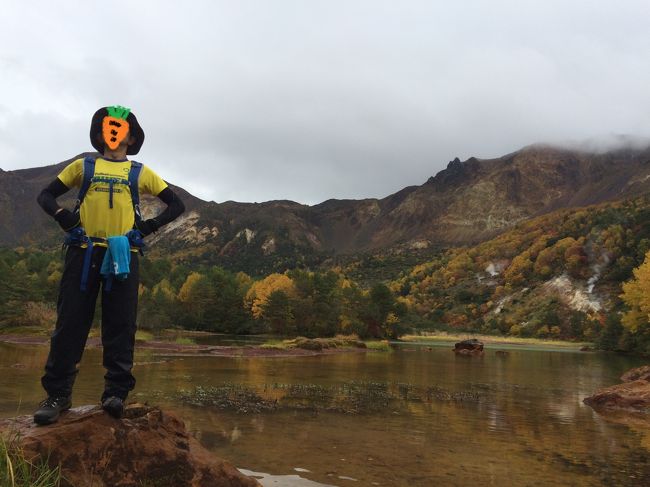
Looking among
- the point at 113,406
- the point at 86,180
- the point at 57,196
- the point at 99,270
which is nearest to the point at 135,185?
the point at 86,180

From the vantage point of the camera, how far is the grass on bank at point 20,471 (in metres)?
3.50

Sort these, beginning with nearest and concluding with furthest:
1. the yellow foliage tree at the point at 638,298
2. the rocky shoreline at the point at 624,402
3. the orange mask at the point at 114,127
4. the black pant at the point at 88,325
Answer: the black pant at the point at 88,325 < the orange mask at the point at 114,127 < the rocky shoreline at the point at 624,402 < the yellow foliage tree at the point at 638,298

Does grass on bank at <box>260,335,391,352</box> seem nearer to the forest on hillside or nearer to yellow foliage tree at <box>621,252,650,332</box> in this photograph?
the forest on hillside

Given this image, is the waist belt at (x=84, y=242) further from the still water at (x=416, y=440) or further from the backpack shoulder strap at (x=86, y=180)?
the still water at (x=416, y=440)

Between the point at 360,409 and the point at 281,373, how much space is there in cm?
1010

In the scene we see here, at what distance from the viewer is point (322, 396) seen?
601 inches

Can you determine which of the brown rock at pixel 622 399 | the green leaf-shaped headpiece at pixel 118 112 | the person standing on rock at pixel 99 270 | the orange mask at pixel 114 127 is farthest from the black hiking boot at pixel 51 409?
the brown rock at pixel 622 399

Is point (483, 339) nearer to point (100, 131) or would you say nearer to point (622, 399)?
point (622, 399)

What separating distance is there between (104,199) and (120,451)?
2518 mm

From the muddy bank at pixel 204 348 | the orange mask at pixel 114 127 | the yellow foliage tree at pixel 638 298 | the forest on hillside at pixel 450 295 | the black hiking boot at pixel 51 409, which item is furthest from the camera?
the forest on hillside at pixel 450 295

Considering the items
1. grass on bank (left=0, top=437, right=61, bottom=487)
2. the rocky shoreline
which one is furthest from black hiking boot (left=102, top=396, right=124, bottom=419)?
the rocky shoreline

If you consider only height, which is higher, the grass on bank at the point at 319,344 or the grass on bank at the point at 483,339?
the grass on bank at the point at 319,344

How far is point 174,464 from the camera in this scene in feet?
16.0

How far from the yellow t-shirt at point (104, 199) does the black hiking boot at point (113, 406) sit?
5.44ft
